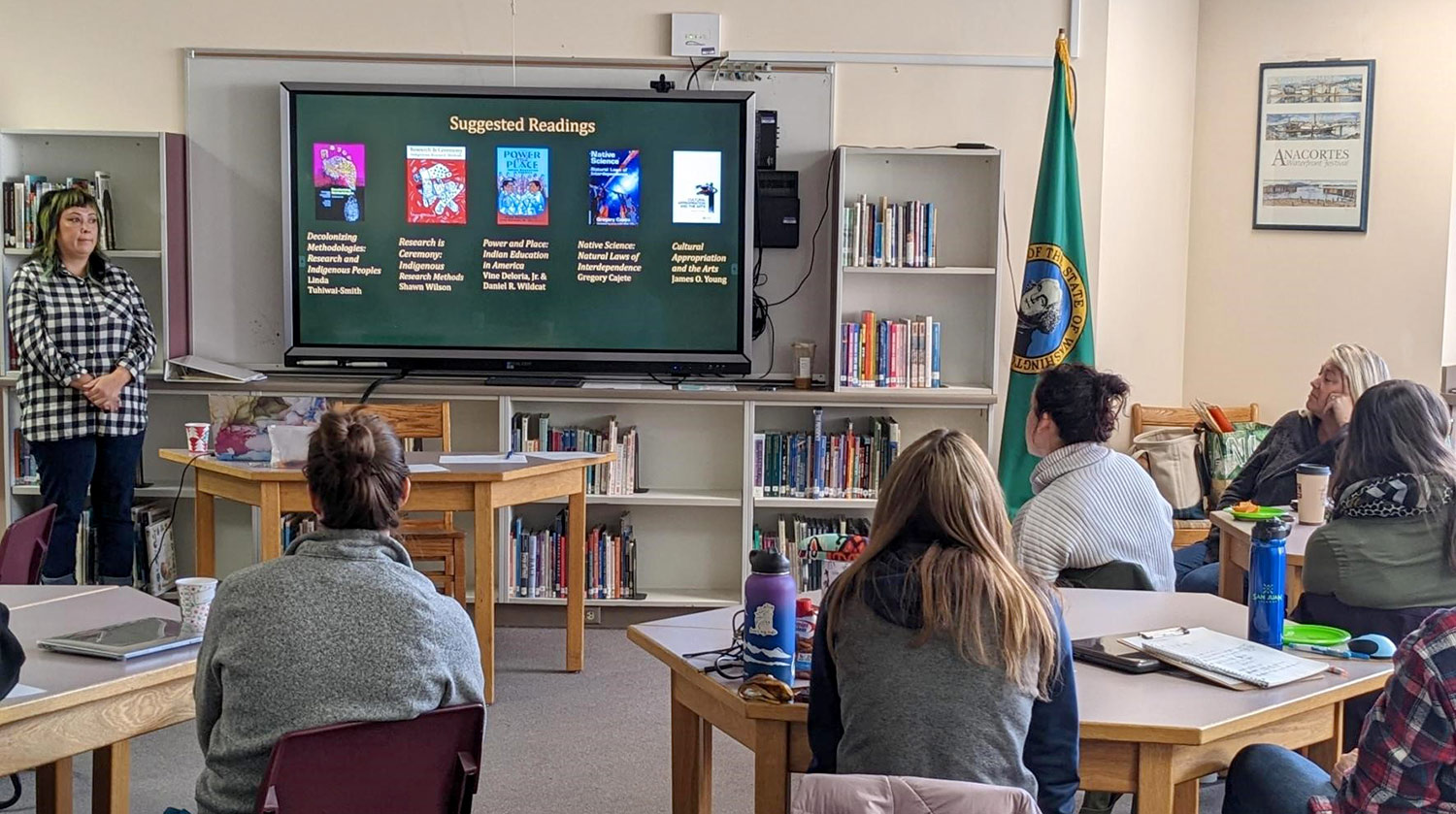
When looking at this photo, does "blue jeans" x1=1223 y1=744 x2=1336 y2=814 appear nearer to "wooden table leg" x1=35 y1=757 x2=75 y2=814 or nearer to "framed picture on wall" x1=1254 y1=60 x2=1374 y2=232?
"wooden table leg" x1=35 y1=757 x2=75 y2=814

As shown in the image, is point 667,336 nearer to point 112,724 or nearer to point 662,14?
point 662,14

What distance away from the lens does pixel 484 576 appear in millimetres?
4523

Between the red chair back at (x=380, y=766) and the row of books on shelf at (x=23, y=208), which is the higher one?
the row of books on shelf at (x=23, y=208)

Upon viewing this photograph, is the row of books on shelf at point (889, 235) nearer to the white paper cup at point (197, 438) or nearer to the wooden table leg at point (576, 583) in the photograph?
the wooden table leg at point (576, 583)

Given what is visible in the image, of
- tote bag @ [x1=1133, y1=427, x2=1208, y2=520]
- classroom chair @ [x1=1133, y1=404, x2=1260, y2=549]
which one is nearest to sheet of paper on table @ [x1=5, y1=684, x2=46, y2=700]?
tote bag @ [x1=1133, y1=427, x2=1208, y2=520]

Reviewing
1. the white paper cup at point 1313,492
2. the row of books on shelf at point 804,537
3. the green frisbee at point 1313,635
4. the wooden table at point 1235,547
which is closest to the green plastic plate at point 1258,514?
the wooden table at point 1235,547

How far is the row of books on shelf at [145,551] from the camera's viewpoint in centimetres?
554

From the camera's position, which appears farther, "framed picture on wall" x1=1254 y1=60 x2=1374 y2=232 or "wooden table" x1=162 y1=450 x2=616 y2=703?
"framed picture on wall" x1=1254 y1=60 x2=1374 y2=232

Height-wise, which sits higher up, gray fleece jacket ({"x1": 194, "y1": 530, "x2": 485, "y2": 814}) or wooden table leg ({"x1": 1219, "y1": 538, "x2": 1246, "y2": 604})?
gray fleece jacket ({"x1": 194, "y1": 530, "x2": 485, "y2": 814})

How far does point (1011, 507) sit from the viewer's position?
5.49 metres

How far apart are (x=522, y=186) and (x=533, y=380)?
2.54 feet

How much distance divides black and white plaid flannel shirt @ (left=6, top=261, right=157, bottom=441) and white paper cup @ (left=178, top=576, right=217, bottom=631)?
9.60ft

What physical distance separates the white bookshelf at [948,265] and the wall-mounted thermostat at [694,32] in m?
0.70

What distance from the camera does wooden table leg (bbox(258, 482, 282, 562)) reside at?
4316 mm
